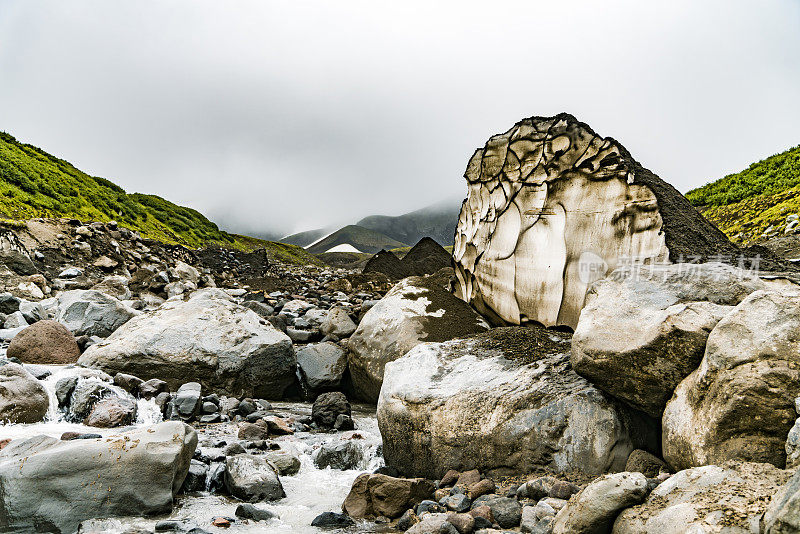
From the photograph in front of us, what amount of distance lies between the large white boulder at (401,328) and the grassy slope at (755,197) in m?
10.6

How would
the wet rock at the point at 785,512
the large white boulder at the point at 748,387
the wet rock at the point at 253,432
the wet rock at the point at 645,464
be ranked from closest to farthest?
the wet rock at the point at 785,512 → the large white boulder at the point at 748,387 → the wet rock at the point at 645,464 → the wet rock at the point at 253,432

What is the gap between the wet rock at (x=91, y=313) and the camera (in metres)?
10.9

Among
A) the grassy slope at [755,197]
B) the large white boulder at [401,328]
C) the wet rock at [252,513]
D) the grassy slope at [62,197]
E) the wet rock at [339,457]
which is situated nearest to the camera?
the wet rock at [252,513]

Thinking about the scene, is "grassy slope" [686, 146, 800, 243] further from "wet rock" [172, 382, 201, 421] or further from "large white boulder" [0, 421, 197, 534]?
"large white boulder" [0, 421, 197, 534]

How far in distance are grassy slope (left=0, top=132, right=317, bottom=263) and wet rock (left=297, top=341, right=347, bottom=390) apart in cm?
1510

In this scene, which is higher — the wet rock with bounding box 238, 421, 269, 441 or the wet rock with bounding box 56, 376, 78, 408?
the wet rock with bounding box 56, 376, 78, 408

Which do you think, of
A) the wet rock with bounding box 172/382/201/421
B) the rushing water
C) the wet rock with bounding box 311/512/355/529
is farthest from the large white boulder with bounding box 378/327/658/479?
the wet rock with bounding box 172/382/201/421

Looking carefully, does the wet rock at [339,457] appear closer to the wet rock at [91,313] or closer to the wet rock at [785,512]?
the wet rock at [785,512]

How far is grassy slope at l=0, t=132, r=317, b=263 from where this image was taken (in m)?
22.4

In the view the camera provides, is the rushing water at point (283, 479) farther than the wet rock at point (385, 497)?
No

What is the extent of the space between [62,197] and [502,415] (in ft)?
94.7

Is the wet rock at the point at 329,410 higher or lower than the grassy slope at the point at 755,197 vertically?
lower

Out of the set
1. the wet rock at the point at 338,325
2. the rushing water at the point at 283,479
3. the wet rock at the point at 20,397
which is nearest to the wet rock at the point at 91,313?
the rushing water at the point at 283,479

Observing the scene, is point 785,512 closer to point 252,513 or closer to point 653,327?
point 653,327
